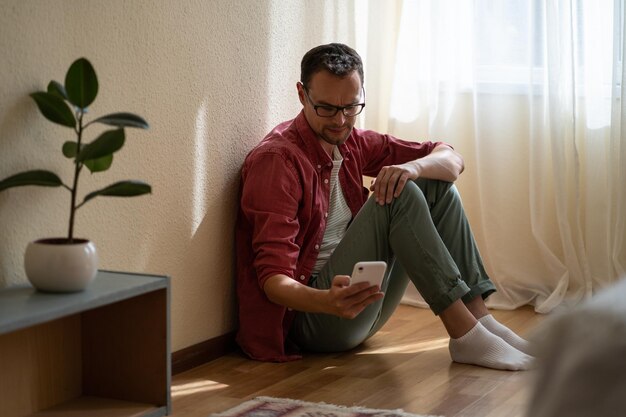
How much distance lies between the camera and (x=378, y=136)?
118 inches

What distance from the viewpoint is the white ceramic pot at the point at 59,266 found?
179 cm

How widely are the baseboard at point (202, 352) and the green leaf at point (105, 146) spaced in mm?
841

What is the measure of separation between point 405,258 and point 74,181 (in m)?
1.02

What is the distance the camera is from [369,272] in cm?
224

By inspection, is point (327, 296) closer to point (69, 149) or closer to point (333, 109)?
point (333, 109)

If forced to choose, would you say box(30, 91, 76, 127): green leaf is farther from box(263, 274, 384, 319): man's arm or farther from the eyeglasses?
the eyeglasses

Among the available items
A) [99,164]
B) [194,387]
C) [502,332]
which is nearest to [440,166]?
[502,332]

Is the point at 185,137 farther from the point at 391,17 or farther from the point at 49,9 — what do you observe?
the point at 391,17

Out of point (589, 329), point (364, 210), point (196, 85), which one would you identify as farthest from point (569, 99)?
point (589, 329)

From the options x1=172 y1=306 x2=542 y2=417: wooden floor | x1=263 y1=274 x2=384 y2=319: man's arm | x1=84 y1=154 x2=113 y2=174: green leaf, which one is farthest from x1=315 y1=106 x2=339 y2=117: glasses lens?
x1=84 y1=154 x2=113 y2=174: green leaf

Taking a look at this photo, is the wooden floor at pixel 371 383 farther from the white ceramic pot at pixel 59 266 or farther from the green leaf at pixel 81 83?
the green leaf at pixel 81 83

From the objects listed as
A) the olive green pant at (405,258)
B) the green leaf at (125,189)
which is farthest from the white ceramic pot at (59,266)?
the olive green pant at (405,258)

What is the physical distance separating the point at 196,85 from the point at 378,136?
2.21 ft

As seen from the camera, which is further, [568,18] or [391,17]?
[391,17]
